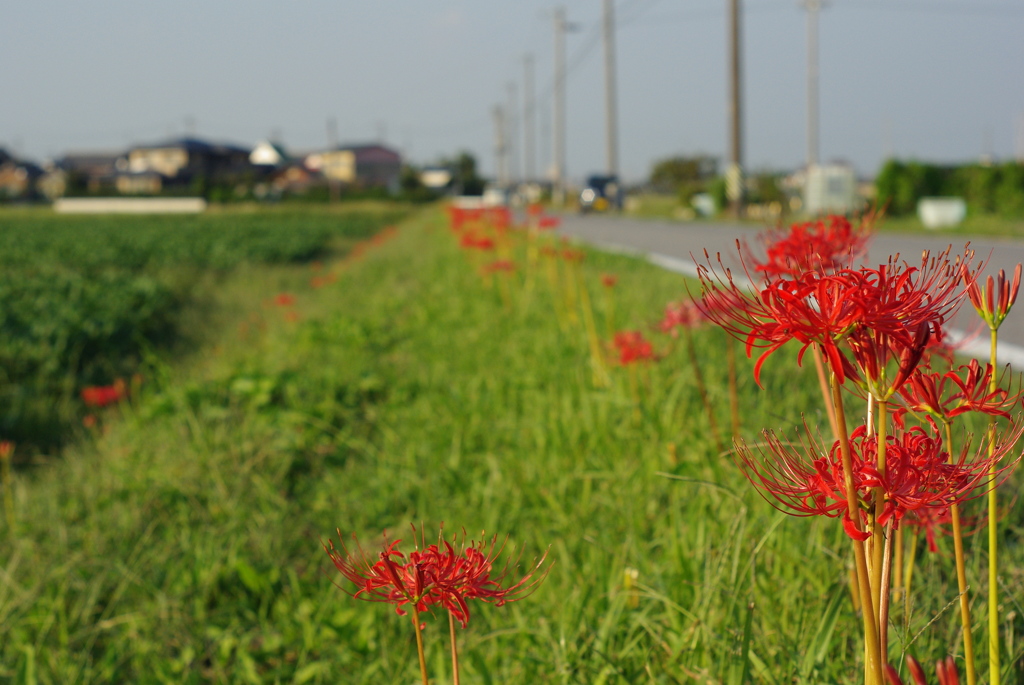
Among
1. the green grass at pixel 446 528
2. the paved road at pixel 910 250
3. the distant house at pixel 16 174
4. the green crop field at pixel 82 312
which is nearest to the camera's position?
the green grass at pixel 446 528

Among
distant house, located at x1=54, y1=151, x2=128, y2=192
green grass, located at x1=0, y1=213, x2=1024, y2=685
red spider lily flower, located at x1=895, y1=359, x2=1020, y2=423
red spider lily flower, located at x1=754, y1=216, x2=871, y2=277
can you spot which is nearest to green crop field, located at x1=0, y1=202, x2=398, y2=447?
green grass, located at x1=0, y1=213, x2=1024, y2=685

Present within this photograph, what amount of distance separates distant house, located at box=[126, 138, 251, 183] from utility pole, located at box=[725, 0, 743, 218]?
6906 centimetres

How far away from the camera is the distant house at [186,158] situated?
85.8 metres

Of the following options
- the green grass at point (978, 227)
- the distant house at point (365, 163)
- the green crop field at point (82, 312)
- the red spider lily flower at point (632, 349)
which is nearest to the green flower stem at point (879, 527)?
the red spider lily flower at point (632, 349)

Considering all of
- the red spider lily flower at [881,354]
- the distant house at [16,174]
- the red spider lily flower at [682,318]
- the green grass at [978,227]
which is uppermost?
the distant house at [16,174]

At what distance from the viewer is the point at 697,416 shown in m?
3.17

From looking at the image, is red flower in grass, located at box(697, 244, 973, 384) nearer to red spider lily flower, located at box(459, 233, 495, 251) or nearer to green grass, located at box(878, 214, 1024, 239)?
red spider lily flower, located at box(459, 233, 495, 251)

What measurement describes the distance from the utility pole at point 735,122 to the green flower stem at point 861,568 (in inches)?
900

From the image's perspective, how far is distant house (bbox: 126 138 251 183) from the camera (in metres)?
85.8

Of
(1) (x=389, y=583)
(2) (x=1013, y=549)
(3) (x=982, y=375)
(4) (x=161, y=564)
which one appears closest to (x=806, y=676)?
(3) (x=982, y=375)

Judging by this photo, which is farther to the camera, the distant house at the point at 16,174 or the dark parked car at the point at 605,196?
the distant house at the point at 16,174

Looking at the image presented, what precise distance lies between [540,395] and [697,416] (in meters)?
0.88

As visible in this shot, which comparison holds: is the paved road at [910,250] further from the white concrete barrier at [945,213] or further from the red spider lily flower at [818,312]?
the white concrete barrier at [945,213]

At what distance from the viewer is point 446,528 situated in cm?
292
